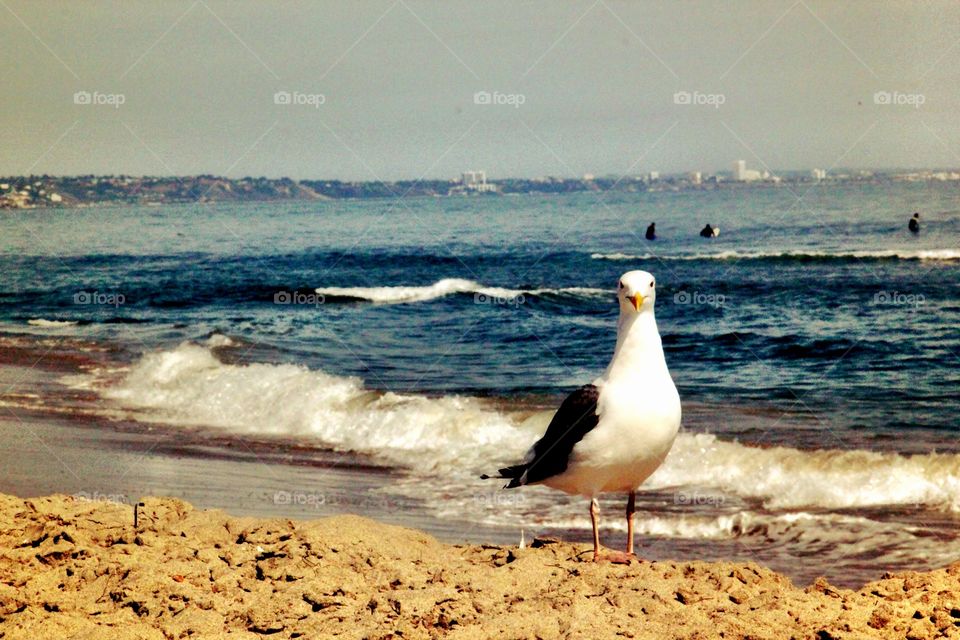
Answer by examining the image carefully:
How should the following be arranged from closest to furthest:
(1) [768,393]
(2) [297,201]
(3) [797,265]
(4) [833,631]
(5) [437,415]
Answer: (4) [833,631]
(5) [437,415]
(1) [768,393]
(3) [797,265]
(2) [297,201]

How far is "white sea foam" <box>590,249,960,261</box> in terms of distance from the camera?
81.5 feet

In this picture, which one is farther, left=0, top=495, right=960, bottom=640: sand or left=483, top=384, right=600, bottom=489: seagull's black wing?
left=483, top=384, right=600, bottom=489: seagull's black wing

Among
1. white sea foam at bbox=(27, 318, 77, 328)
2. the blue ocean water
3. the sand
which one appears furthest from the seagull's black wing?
white sea foam at bbox=(27, 318, 77, 328)

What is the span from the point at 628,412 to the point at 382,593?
151cm

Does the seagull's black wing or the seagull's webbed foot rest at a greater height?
the seagull's black wing

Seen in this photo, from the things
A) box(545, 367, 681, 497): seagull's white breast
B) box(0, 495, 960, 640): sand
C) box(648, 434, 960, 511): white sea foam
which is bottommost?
box(0, 495, 960, 640): sand

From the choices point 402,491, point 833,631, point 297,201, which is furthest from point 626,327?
point 297,201

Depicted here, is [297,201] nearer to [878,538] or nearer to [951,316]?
[951,316]

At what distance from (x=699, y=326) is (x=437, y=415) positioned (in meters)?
7.41

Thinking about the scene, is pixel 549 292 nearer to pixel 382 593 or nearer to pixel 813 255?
pixel 813 255

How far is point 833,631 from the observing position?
419 centimetres

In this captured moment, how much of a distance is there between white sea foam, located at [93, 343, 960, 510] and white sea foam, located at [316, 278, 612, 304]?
806 centimetres

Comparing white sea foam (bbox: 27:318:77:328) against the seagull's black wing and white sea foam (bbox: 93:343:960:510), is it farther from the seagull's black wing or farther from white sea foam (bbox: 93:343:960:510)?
the seagull's black wing

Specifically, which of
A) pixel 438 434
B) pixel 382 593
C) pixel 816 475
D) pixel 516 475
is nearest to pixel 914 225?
pixel 438 434
